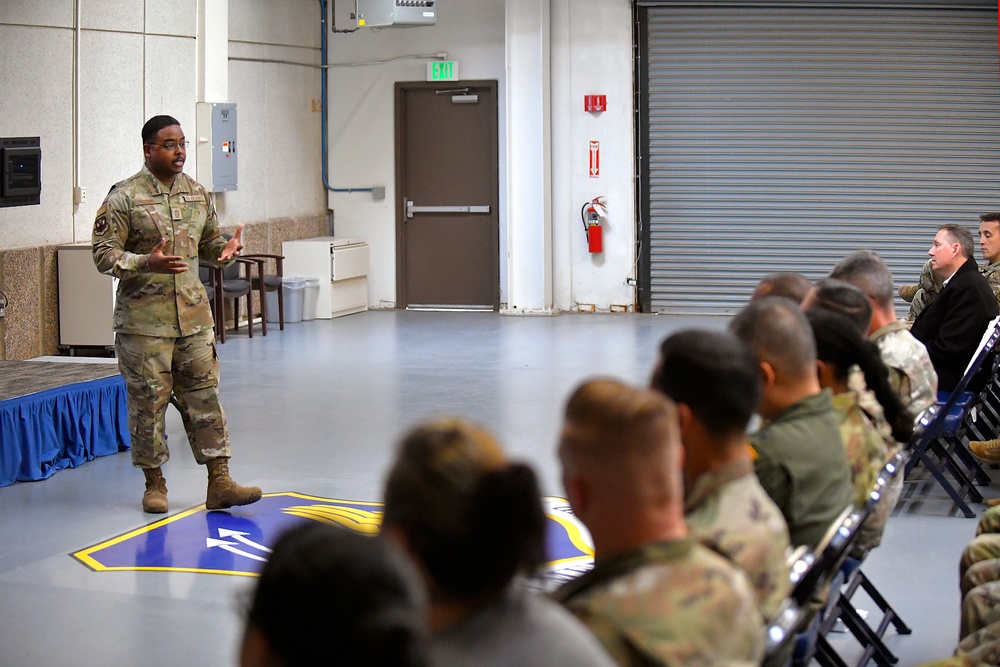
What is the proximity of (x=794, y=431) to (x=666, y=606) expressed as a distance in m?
1.05

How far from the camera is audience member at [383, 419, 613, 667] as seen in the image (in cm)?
140

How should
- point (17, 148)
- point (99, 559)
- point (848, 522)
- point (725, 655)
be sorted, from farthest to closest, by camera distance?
point (17, 148), point (99, 559), point (848, 522), point (725, 655)

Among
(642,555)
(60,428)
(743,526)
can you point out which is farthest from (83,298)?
(642,555)

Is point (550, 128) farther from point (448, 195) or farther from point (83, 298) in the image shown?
point (83, 298)

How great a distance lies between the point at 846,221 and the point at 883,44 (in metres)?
1.72

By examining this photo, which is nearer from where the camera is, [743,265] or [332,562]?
[332,562]

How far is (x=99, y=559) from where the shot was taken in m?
4.72

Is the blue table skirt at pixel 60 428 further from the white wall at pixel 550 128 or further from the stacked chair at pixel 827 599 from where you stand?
the white wall at pixel 550 128

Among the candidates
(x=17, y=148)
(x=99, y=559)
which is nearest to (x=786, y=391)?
(x=99, y=559)

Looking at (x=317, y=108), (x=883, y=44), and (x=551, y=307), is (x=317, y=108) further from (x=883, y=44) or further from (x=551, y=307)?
(x=883, y=44)

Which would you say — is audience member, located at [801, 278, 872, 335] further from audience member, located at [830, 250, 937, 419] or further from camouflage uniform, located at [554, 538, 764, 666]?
camouflage uniform, located at [554, 538, 764, 666]

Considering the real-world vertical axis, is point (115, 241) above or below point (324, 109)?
below

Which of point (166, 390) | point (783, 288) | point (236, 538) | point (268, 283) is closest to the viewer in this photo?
point (783, 288)

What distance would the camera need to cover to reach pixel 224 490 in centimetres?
528
